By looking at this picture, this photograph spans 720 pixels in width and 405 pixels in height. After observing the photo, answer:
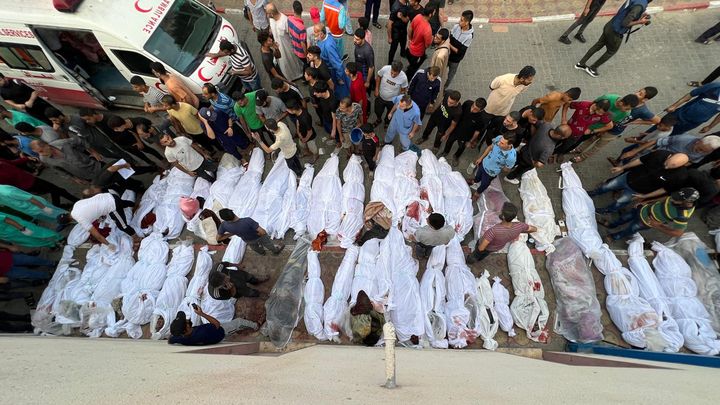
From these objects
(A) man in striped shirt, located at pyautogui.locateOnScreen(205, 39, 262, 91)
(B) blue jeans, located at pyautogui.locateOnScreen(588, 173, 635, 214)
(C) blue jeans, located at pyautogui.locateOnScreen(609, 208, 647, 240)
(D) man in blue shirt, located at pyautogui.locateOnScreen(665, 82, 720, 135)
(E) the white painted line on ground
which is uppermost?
(E) the white painted line on ground

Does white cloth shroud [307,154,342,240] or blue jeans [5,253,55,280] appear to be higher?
white cloth shroud [307,154,342,240]

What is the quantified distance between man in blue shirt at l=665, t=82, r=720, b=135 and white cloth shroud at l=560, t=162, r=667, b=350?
165 cm

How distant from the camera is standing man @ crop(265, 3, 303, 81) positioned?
596 cm

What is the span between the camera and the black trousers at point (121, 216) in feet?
17.9

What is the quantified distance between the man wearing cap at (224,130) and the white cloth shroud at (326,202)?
145cm

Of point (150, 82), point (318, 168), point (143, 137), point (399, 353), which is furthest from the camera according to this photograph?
point (318, 168)

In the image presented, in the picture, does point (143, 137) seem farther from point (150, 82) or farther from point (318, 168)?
point (318, 168)

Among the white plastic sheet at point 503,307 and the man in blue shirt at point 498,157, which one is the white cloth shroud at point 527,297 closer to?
the white plastic sheet at point 503,307

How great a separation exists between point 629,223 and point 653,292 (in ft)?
3.46

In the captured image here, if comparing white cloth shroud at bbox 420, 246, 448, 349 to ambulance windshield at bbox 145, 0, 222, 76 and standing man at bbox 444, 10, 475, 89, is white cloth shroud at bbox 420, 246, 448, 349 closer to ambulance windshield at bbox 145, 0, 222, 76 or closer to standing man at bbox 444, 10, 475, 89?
standing man at bbox 444, 10, 475, 89

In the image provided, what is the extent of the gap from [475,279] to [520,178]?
6.95ft

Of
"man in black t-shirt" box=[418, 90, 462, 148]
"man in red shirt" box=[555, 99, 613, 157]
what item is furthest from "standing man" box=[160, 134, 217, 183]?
"man in red shirt" box=[555, 99, 613, 157]

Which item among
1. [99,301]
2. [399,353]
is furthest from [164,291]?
[399,353]

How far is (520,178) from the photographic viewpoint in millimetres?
6055
